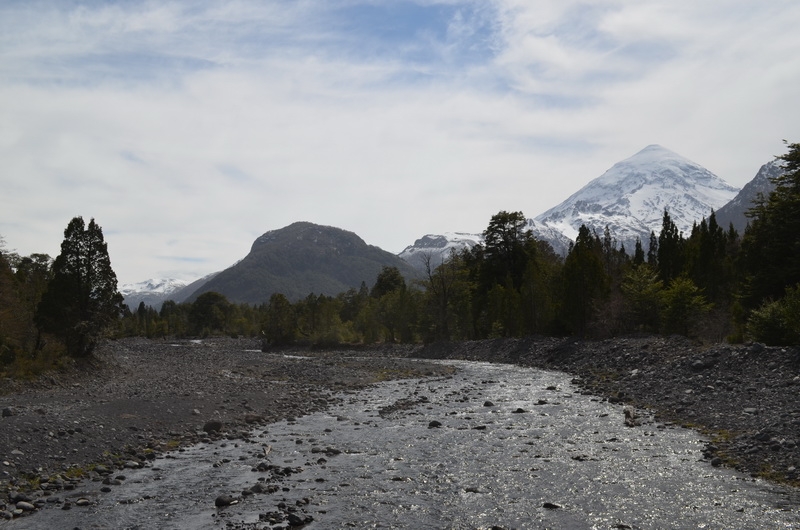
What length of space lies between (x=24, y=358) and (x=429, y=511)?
39.0 metres

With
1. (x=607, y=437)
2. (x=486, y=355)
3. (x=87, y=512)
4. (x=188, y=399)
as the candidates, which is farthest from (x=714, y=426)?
(x=486, y=355)

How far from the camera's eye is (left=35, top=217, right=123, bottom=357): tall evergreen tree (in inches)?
1907

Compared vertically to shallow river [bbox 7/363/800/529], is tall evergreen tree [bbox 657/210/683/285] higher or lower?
higher

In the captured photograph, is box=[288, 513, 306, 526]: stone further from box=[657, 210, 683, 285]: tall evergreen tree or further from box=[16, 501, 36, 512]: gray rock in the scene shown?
box=[657, 210, 683, 285]: tall evergreen tree

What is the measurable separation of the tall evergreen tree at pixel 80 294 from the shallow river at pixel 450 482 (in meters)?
29.3

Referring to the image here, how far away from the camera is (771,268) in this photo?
4759 centimetres

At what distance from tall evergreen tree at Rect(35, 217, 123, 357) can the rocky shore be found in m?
3.31

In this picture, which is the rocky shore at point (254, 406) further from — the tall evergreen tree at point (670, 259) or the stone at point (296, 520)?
the tall evergreen tree at point (670, 259)

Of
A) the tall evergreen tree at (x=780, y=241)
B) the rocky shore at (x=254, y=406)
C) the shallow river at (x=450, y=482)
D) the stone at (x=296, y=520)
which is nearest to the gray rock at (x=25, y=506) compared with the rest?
the rocky shore at (x=254, y=406)

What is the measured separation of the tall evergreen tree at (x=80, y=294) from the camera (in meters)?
48.4

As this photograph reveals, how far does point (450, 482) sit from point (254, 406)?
716 inches

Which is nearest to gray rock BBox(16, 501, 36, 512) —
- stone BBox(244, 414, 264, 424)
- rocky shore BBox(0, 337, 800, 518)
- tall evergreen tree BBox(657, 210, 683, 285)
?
rocky shore BBox(0, 337, 800, 518)

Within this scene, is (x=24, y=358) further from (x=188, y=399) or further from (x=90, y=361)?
(x=188, y=399)

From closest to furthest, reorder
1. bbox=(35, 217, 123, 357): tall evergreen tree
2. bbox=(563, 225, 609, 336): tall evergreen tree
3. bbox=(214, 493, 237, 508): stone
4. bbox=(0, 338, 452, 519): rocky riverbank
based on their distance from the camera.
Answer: bbox=(214, 493, 237, 508): stone
bbox=(0, 338, 452, 519): rocky riverbank
bbox=(35, 217, 123, 357): tall evergreen tree
bbox=(563, 225, 609, 336): tall evergreen tree
